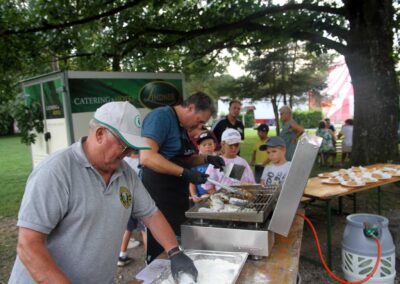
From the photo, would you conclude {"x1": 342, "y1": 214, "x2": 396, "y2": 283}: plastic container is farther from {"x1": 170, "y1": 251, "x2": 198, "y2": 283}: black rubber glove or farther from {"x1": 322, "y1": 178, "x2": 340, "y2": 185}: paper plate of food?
{"x1": 170, "y1": 251, "x2": 198, "y2": 283}: black rubber glove

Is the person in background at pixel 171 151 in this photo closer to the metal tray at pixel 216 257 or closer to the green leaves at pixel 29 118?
the metal tray at pixel 216 257

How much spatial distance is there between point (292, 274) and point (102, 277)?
84 centimetres

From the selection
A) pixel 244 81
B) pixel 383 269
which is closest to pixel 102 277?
pixel 383 269

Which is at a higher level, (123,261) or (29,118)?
(29,118)

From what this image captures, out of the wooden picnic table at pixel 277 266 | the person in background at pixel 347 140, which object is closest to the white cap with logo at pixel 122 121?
the wooden picnic table at pixel 277 266

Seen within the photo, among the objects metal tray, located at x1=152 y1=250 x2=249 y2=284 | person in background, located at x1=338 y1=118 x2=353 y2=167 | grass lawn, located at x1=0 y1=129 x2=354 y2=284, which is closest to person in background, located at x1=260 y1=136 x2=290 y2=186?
metal tray, located at x1=152 y1=250 x2=249 y2=284

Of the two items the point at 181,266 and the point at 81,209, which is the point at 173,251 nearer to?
the point at 181,266

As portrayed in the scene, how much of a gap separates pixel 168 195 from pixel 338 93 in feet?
54.1

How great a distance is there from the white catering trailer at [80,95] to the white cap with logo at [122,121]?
4.05m

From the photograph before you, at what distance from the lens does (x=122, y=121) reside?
1.26 m

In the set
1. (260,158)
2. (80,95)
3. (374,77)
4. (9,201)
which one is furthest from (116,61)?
(374,77)

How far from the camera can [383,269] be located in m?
2.79

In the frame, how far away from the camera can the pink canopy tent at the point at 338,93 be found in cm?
1577

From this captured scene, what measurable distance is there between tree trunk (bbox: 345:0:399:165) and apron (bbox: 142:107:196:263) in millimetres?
5005
